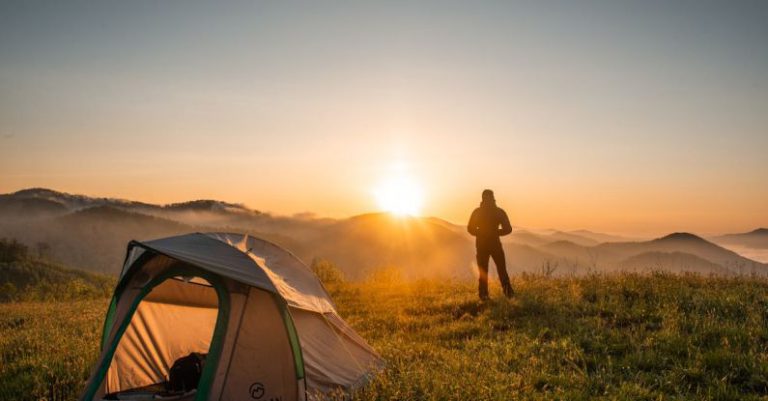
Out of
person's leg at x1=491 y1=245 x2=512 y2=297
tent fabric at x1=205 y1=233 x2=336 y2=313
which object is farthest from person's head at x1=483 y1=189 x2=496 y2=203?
tent fabric at x1=205 y1=233 x2=336 y2=313

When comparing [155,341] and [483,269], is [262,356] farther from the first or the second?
[483,269]

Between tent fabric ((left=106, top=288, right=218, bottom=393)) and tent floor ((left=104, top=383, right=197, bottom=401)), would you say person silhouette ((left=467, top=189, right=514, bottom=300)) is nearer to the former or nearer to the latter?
tent fabric ((left=106, top=288, right=218, bottom=393))

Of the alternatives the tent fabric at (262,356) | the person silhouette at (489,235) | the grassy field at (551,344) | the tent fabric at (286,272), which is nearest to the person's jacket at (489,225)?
the person silhouette at (489,235)

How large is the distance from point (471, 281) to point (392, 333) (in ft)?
22.2

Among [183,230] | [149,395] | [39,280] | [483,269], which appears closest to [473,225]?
[483,269]

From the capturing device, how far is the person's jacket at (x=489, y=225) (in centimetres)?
1287

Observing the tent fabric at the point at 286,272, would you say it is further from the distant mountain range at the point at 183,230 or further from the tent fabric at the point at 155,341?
the distant mountain range at the point at 183,230

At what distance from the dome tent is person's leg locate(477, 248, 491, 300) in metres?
5.42

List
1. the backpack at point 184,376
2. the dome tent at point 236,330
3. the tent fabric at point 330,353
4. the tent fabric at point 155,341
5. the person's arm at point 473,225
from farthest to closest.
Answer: the person's arm at point 473,225, the tent fabric at point 155,341, the backpack at point 184,376, the tent fabric at point 330,353, the dome tent at point 236,330

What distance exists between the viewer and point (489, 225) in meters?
12.9

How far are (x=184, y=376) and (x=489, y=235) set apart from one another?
793 centimetres

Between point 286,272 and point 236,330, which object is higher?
point 286,272

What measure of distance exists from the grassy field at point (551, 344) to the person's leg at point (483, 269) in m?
0.38

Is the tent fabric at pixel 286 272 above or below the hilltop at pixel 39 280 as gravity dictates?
above
